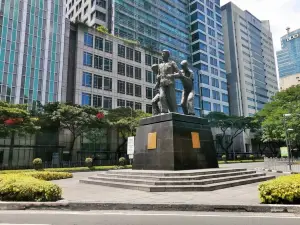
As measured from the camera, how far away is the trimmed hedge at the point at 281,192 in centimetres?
736

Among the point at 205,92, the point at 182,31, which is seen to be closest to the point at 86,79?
the point at 205,92

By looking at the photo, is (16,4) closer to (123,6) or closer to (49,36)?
(49,36)

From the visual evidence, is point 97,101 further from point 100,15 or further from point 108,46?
point 100,15

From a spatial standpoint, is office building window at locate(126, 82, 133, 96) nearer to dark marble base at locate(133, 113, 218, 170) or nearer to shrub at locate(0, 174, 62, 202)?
dark marble base at locate(133, 113, 218, 170)

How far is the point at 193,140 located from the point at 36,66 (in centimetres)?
3653

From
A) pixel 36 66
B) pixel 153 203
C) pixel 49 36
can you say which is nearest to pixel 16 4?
pixel 49 36

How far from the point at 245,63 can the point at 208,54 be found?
22088 millimetres

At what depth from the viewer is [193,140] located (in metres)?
14.8

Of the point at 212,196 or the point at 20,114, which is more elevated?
the point at 20,114

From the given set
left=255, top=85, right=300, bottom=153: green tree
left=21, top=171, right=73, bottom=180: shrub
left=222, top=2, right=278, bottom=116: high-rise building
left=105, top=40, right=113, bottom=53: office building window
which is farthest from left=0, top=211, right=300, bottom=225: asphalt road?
left=222, top=2, right=278, bottom=116: high-rise building

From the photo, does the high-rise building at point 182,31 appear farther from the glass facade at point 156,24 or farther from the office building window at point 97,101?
the office building window at point 97,101

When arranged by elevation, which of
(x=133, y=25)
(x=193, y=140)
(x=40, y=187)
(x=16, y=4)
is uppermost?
(x=133, y=25)

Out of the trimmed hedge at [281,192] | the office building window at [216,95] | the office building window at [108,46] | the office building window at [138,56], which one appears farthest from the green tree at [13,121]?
the office building window at [216,95]

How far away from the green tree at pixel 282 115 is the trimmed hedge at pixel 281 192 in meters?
28.3
